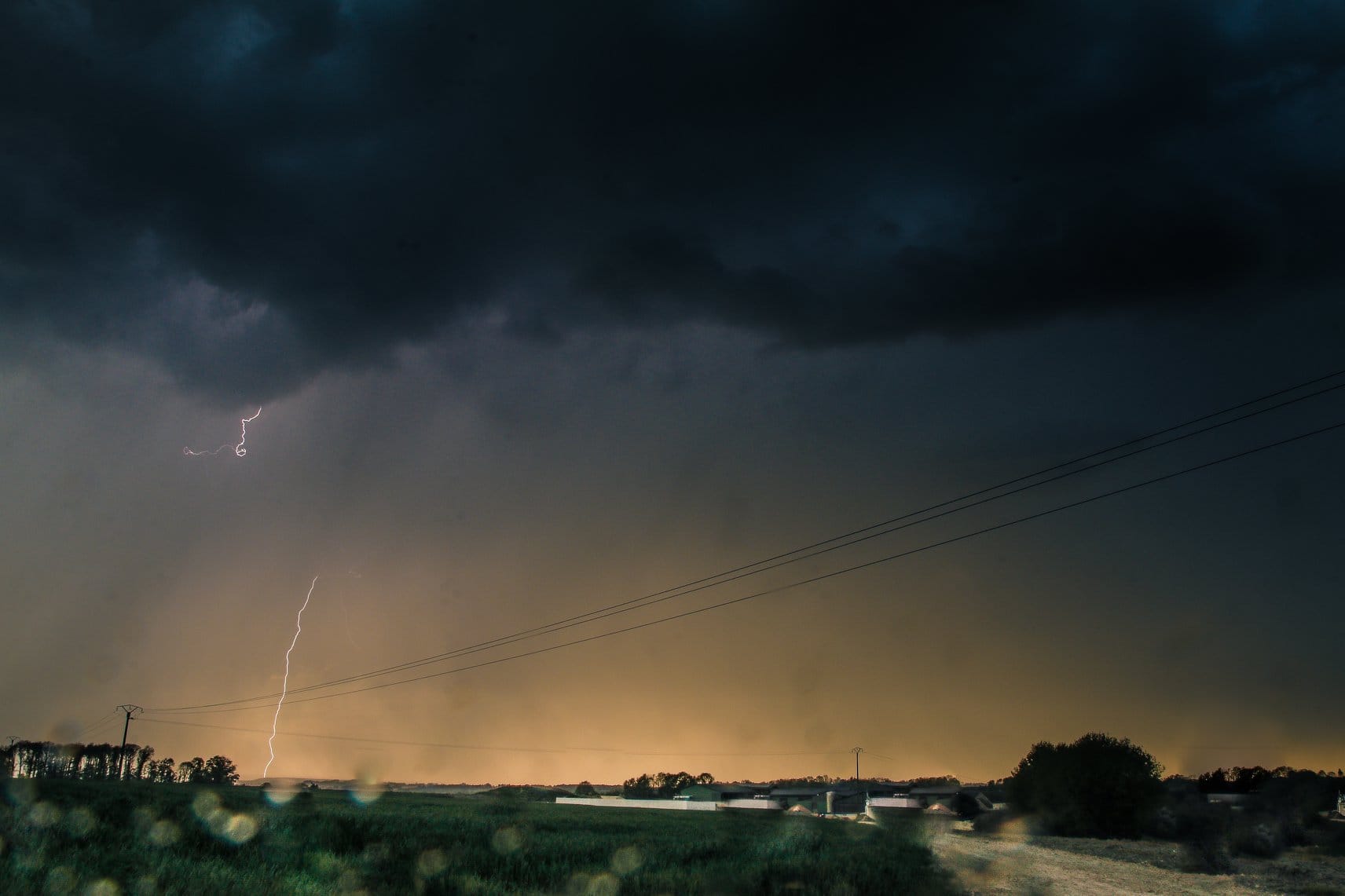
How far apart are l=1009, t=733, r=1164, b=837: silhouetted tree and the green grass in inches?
1785

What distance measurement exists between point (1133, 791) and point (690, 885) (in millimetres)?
61254

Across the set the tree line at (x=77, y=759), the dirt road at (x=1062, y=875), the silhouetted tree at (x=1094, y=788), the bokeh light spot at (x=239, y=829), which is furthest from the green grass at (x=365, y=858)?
the tree line at (x=77, y=759)

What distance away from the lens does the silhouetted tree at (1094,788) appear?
65125 millimetres

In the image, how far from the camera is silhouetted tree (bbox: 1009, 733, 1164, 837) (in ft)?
214

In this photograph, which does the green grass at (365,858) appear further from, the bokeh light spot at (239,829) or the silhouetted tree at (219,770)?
the silhouetted tree at (219,770)

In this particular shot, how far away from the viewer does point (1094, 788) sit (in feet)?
219

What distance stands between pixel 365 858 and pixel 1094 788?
65.1 meters

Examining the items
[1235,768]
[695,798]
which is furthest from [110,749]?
[1235,768]

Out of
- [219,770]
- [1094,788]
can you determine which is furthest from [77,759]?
[1094,788]

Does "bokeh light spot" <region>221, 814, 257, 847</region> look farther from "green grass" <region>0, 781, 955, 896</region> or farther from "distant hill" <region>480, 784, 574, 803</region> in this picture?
"distant hill" <region>480, 784, 574, 803</region>

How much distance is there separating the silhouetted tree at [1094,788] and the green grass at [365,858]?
1785 inches

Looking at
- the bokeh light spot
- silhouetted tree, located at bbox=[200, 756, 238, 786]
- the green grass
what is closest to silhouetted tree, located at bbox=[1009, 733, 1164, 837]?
the green grass

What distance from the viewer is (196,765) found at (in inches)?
7441

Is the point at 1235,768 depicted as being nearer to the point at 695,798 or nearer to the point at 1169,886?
the point at 695,798
